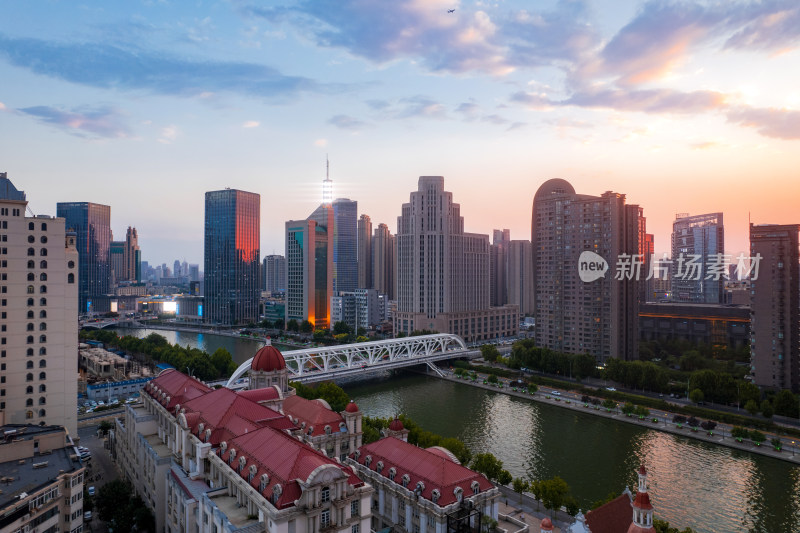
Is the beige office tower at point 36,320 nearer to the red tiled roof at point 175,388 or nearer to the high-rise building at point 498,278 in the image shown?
the red tiled roof at point 175,388

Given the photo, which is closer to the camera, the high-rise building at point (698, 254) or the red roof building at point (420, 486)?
the red roof building at point (420, 486)

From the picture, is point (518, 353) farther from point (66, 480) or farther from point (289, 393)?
point (66, 480)

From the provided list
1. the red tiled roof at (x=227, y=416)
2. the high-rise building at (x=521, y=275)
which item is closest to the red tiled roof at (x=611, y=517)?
the red tiled roof at (x=227, y=416)

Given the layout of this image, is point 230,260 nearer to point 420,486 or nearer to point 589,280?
point 589,280

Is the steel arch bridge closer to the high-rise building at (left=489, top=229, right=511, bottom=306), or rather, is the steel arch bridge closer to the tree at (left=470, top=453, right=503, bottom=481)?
the tree at (left=470, top=453, right=503, bottom=481)

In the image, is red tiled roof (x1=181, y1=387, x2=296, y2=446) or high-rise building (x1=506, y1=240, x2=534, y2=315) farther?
high-rise building (x1=506, y1=240, x2=534, y2=315)

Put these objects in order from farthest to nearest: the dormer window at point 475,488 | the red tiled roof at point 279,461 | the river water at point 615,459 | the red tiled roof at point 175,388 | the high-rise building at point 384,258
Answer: the high-rise building at point 384,258
the red tiled roof at point 175,388
the river water at point 615,459
the dormer window at point 475,488
the red tiled roof at point 279,461

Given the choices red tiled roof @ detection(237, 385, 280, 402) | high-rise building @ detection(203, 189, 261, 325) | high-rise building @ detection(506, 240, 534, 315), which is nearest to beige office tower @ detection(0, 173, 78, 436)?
red tiled roof @ detection(237, 385, 280, 402)
